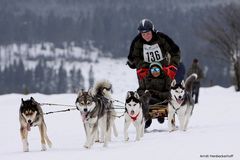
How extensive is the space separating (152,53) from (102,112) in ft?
6.87

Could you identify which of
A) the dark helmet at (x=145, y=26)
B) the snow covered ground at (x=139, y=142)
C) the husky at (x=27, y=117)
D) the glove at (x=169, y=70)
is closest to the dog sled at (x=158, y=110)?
the snow covered ground at (x=139, y=142)

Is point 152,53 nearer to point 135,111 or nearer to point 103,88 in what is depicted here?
point 103,88

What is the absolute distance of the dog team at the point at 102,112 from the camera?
881cm

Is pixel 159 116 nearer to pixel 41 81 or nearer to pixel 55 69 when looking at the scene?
pixel 41 81

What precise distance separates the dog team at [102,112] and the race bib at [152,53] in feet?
2.06

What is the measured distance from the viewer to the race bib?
11.0 meters

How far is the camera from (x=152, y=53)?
1102 centimetres

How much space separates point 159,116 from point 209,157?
14.0ft

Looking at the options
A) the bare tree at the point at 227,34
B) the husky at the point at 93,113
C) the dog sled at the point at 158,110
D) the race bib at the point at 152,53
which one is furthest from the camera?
the bare tree at the point at 227,34

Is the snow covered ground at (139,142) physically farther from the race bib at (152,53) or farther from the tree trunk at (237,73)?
the tree trunk at (237,73)

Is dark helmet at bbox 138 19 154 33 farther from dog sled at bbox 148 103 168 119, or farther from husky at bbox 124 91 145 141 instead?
husky at bbox 124 91 145 141

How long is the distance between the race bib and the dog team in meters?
0.63

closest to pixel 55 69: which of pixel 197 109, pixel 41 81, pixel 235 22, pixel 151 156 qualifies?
pixel 41 81

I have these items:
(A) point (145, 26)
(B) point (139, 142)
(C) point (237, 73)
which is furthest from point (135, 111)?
(C) point (237, 73)
